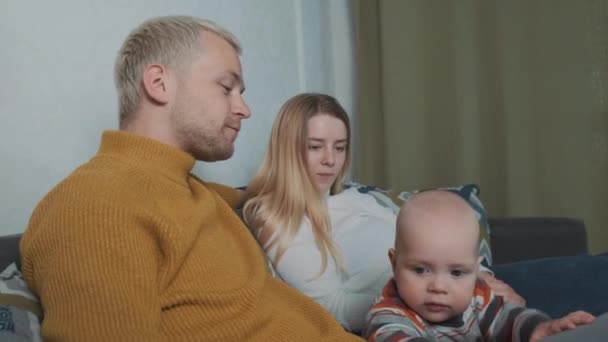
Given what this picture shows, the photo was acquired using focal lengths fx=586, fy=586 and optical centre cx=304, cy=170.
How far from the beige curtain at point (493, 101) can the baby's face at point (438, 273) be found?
157 cm

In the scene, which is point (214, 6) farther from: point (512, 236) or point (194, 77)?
point (512, 236)

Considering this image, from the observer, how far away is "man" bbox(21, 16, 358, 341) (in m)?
0.79

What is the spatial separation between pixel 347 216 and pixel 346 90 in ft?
4.15

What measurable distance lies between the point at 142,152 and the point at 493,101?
1.95m

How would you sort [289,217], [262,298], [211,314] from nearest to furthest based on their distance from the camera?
1. [211,314]
2. [262,298]
3. [289,217]

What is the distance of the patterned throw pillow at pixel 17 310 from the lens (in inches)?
31.1

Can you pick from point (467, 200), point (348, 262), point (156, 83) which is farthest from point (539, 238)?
point (156, 83)

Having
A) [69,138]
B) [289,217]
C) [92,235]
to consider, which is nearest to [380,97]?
[289,217]

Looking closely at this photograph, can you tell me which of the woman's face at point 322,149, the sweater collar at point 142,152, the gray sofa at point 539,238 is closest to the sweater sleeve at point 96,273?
the sweater collar at point 142,152

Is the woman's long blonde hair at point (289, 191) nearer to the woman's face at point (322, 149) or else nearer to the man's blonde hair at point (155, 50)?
the woman's face at point (322, 149)

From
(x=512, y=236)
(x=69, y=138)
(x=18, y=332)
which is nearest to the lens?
(x=18, y=332)

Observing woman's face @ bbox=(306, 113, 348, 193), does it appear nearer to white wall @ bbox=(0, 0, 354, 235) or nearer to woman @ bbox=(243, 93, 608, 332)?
woman @ bbox=(243, 93, 608, 332)

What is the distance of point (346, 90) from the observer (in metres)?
2.90

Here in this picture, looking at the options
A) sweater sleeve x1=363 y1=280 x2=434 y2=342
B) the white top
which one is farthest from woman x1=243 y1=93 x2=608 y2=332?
sweater sleeve x1=363 y1=280 x2=434 y2=342
